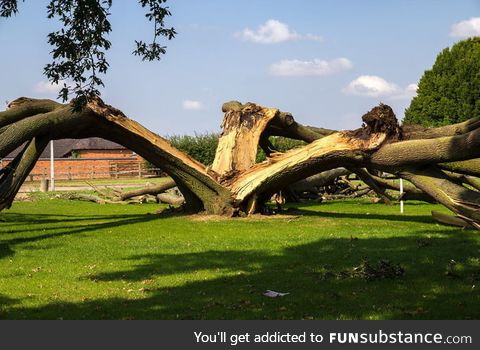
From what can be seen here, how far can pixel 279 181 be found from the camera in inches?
687

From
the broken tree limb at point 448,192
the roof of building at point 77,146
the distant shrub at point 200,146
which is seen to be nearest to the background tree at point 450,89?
the distant shrub at point 200,146

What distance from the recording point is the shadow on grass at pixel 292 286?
7.25 meters

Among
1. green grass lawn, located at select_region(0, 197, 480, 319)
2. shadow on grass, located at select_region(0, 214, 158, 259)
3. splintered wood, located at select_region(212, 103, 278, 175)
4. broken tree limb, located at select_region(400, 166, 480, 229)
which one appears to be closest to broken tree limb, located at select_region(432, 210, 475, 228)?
green grass lawn, located at select_region(0, 197, 480, 319)

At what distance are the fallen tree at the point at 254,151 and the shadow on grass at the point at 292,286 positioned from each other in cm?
206

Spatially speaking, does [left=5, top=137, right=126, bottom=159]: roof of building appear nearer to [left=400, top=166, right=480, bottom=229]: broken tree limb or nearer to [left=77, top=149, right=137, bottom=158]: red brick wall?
[left=77, top=149, right=137, bottom=158]: red brick wall

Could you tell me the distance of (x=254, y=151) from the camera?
1908cm

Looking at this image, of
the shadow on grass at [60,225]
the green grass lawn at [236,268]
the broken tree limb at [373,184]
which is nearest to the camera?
the green grass lawn at [236,268]

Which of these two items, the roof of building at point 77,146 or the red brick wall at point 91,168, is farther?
the roof of building at point 77,146

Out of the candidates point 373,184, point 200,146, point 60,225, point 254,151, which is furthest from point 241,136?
point 200,146

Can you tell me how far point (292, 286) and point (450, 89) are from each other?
2120 inches

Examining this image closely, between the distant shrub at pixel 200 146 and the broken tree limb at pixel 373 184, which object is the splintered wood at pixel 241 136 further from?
the distant shrub at pixel 200 146

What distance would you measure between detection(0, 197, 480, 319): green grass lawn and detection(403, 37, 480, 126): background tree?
4378cm

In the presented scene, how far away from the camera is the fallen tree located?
1383cm

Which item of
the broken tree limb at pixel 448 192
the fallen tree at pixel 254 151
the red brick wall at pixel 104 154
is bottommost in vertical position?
the broken tree limb at pixel 448 192
